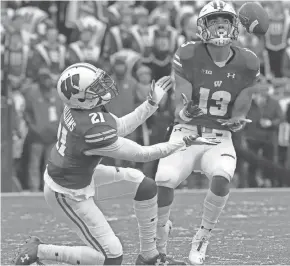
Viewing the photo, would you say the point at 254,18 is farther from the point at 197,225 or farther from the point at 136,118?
the point at 197,225

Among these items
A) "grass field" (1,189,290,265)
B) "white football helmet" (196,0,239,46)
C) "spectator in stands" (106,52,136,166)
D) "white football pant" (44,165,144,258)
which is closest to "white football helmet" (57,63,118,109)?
"white football pant" (44,165,144,258)

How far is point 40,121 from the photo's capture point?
11.6 m

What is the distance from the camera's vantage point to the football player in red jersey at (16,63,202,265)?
6.36 meters

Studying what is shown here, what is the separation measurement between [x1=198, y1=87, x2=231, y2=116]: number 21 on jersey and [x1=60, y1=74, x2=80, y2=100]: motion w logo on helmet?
135 centimetres

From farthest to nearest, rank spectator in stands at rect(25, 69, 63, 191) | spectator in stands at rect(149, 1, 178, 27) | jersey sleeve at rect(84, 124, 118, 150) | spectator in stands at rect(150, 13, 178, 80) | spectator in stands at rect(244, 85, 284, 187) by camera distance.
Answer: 1. spectator in stands at rect(149, 1, 178, 27)
2. spectator in stands at rect(150, 13, 178, 80)
3. spectator in stands at rect(244, 85, 284, 187)
4. spectator in stands at rect(25, 69, 63, 191)
5. jersey sleeve at rect(84, 124, 118, 150)

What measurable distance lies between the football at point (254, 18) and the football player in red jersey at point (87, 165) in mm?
1507

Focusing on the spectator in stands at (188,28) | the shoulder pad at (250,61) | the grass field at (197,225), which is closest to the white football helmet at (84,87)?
the shoulder pad at (250,61)

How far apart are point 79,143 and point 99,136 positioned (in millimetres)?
183

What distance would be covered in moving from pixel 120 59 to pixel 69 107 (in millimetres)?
5466

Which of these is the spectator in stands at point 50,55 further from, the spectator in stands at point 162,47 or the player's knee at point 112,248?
the player's knee at point 112,248

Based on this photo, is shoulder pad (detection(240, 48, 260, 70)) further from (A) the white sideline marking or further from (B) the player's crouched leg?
(A) the white sideline marking

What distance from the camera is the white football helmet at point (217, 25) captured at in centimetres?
720

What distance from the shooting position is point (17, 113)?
38.9 ft

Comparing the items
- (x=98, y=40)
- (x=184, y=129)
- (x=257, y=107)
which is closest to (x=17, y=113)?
(x=98, y=40)
